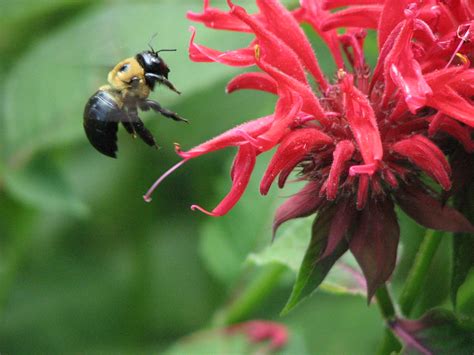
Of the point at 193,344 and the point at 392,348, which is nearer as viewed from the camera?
the point at 392,348

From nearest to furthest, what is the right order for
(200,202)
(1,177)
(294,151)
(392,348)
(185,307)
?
1. (294,151)
2. (392,348)
3. (1,177)
4. (200,202)
5. (185,307)

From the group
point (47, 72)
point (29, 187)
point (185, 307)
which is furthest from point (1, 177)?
point (185, 307)

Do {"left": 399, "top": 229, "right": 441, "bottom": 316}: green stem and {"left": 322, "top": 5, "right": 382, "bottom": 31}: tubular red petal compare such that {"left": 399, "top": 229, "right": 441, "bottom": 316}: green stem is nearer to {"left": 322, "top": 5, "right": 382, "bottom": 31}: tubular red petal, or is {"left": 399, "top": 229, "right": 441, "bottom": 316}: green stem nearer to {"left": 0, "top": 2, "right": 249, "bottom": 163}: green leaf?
{"left": 322, "top": 5, "right": 382, "bottom": 31}: tubular red petal

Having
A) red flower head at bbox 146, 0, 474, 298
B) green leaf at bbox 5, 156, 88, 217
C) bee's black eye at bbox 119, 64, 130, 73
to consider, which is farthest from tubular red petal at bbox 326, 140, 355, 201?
green leaf at bbox 5, 156, 88, 217

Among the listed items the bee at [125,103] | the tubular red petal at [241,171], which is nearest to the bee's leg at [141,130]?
the bee at [125,103]

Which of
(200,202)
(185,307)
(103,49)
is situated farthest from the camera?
(185,307)

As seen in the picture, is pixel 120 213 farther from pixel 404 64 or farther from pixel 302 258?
pixel 404 64

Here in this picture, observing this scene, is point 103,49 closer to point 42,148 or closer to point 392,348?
point 42,148
